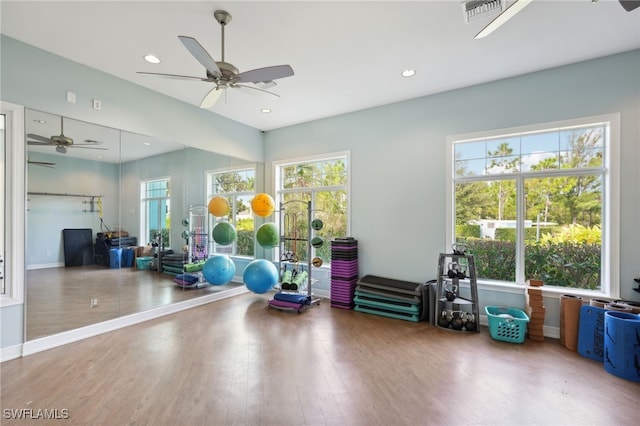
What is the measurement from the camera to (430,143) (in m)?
4.66

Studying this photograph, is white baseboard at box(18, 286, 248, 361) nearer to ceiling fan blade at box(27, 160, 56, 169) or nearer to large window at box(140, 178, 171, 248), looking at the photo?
large window at box(140, 178, 171, 248)

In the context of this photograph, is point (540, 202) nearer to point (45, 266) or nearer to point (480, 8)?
point (480, 8)

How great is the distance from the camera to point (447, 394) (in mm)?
2543

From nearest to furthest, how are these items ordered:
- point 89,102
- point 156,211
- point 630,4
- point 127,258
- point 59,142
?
point 630,4 < point 59,142 < point 89,102 < point 127,258 < point 156,211

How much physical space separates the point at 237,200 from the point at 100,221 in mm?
2440

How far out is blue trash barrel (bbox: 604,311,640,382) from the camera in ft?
9.11

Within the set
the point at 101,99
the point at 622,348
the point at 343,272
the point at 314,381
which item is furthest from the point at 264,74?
the point at 622,348

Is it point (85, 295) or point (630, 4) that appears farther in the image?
point (85, 295)

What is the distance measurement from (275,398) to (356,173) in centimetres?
383

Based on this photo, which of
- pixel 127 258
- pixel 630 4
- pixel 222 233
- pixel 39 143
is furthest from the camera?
pixel 222 233

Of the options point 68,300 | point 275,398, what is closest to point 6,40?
point 68,300

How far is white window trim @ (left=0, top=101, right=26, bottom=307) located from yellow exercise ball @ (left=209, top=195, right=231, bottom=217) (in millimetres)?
2495

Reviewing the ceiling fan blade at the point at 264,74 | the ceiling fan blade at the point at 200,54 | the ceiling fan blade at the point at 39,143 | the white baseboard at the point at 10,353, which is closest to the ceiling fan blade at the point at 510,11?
the ceiling fan blade at the point at 264,74

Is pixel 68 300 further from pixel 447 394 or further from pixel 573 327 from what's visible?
pixel 573 327
